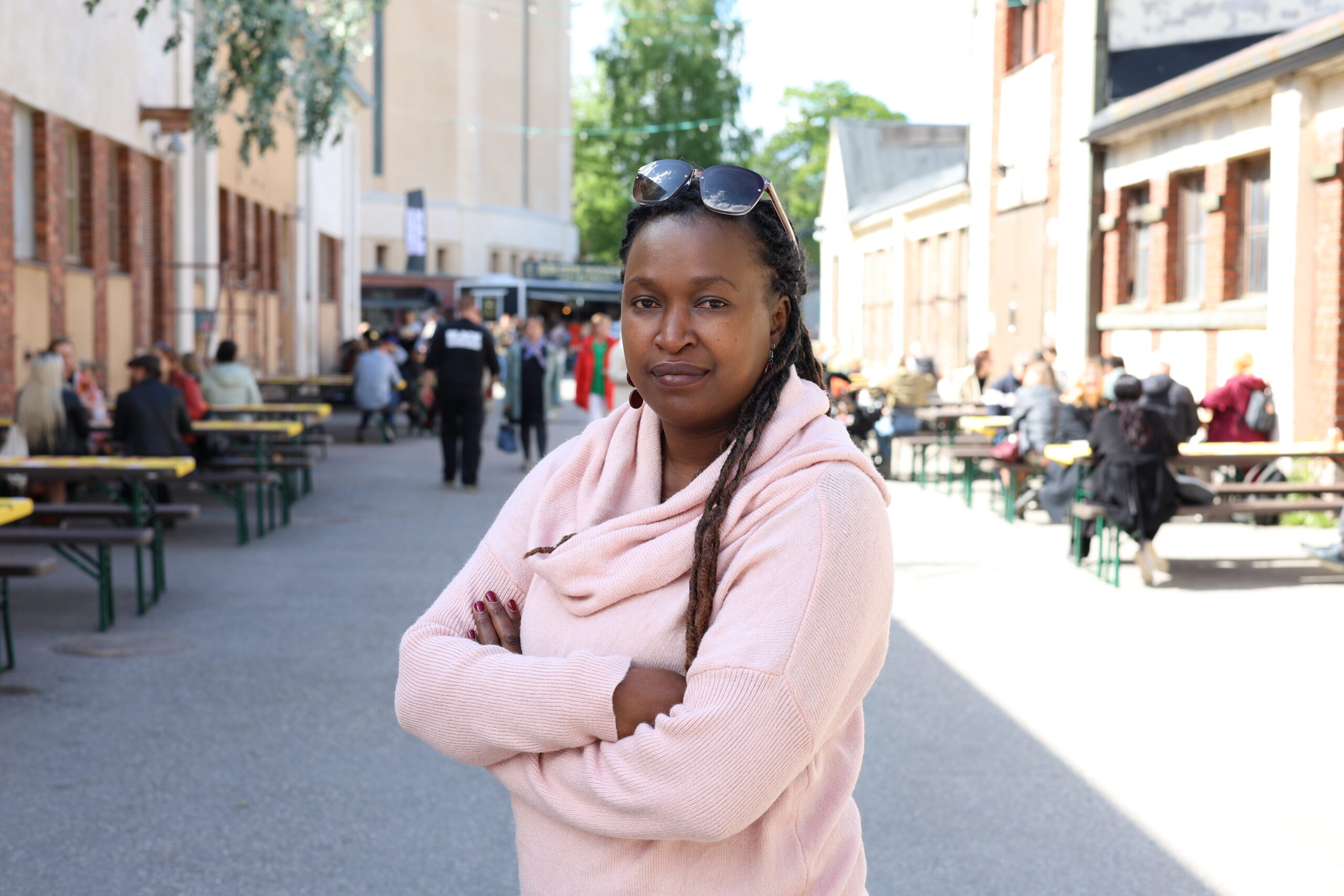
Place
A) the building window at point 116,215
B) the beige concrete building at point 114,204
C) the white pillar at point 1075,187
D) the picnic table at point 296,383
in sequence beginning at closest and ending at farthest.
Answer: the beige concrete building at point 114,204, the building window at point 116,215, the white pillar at point 1075,187, the picnic table at point 296,383

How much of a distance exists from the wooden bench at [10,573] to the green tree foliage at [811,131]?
2367 inches

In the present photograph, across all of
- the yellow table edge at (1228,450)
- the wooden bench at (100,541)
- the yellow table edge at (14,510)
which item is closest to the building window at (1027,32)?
the yellow table edge at (1228,450)

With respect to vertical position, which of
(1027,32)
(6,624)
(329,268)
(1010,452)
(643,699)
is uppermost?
(1027,32)

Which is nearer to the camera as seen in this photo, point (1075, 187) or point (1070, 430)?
point (1070, 430)

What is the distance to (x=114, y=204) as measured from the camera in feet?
61.8

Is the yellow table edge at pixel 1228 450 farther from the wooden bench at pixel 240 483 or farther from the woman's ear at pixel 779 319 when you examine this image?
the woman's ear at pixel 779 319

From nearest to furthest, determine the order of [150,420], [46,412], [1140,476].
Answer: [1140,476], [46,412], [150,420]

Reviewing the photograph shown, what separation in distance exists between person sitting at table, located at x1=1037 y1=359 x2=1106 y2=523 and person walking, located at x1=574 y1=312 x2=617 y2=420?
211 inches

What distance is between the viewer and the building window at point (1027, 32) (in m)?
23.4

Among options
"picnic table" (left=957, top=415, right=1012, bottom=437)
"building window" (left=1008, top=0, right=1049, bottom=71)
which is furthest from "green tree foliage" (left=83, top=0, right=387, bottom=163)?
"building window" (left=1008, top=0, right=1049, bottom=71)

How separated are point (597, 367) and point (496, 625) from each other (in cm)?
1591

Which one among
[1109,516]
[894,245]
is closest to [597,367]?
[1109,516]

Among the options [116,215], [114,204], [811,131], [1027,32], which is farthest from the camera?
[811,131]

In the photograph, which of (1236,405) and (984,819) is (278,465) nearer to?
(1236,405)
